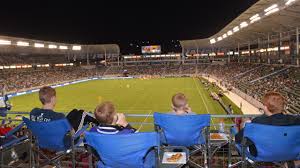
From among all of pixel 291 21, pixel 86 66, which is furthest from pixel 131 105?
pixel 86 66

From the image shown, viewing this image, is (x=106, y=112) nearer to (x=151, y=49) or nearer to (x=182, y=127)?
(x=182, y=127)

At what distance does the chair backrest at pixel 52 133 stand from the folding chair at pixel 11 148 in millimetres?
854

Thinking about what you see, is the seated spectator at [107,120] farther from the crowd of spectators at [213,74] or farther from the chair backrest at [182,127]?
the crowd of spectators at [213,74]

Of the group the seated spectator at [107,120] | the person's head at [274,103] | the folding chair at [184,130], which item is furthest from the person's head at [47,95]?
the person's head at [274,103]

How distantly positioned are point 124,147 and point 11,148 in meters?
2.90

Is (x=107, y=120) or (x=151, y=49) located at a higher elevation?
(x=151, y=49)

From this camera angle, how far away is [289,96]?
27.5m

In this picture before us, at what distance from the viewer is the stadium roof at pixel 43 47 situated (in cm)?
5755

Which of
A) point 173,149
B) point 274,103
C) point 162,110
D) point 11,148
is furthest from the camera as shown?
point 162,110

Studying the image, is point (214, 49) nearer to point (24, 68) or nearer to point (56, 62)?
point (56, 62)

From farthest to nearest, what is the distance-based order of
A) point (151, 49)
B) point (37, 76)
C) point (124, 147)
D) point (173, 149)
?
point (151, 49) < point (37, 76) < point (173, 149) < point (124, 147)

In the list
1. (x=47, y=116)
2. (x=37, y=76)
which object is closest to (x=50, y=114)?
(x=47, y=116)

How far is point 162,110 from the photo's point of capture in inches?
1145

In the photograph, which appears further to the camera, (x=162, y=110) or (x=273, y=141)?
(x=162, y=110)
